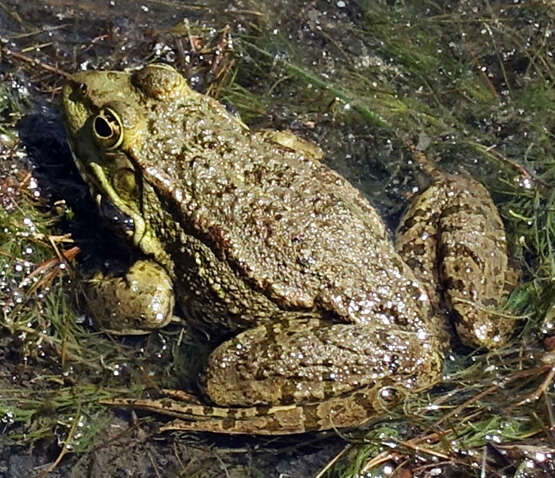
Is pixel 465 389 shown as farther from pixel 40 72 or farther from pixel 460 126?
pixel 40 72

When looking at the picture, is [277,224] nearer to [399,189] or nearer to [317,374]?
[317,374]

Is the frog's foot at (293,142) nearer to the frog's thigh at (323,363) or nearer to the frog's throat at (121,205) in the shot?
the frog's throat at (121,205)

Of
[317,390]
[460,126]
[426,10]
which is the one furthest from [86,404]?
[426,10]

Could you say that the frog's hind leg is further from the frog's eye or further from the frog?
the frog's eye

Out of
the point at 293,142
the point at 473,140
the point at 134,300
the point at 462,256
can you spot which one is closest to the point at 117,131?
the point at 134,300

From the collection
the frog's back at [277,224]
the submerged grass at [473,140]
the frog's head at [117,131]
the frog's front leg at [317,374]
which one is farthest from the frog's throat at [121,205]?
the submerged grass at [473,140]

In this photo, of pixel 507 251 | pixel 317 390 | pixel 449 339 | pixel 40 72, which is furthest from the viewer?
pixel 40 72
